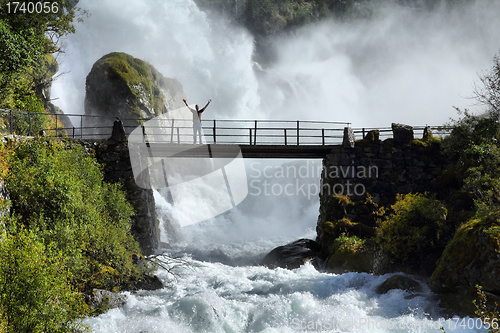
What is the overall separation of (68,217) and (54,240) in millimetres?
1353

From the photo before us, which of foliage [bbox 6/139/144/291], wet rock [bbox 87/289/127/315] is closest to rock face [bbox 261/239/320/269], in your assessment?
foliage [bbox 6/139/144/291]

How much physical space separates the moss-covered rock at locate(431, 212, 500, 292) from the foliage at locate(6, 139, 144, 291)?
10.1 m

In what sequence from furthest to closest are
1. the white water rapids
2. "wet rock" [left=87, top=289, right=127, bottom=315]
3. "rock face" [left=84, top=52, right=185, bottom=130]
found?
"rock face" [left=84, top=52, right=185, bottom=130]
"wet rock" [left=87, top=289, right=127, bottom=315]
the white water rapids

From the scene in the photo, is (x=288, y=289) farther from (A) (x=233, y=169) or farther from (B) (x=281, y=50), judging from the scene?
(B) (x=281, y=50)

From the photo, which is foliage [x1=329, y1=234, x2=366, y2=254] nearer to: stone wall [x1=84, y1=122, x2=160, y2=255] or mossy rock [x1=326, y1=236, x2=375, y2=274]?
mossy rock [x1=326, y1=236, x2=375, y2=274]

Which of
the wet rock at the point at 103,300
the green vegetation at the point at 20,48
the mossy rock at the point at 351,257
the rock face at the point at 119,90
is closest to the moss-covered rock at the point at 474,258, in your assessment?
the mossy rock at the point at 351,257

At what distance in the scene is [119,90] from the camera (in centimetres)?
3881

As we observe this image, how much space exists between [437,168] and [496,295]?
41.8ft

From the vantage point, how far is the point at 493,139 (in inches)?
651

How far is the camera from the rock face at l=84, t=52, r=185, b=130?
1526 inches

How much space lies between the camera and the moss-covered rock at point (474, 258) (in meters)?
10.4

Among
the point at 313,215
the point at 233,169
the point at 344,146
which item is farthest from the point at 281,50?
the point at 344,146

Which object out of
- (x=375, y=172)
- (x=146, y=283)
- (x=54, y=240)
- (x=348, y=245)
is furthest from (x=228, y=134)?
(x=54, y=240)

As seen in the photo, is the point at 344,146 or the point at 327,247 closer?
the point at 327,247
